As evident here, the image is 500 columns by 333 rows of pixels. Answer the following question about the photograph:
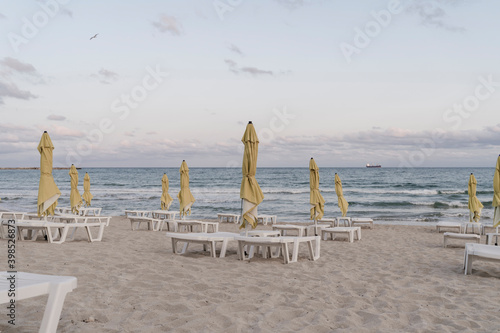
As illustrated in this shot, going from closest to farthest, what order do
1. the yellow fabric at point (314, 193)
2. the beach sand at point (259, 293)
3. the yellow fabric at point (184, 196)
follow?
the beach sand at point (259, 293) < the yellow fabric at point (314, 193) < the yellow fabric at point (184, 196)

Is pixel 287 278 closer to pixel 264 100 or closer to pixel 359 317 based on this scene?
pixel 359 317

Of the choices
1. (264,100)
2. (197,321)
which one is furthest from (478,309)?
(264,100)

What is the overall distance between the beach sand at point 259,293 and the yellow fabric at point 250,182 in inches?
31.0

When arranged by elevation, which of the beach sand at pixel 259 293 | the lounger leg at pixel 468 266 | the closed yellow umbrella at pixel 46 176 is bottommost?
the beach sand at pixel 259 293

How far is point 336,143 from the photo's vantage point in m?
41.2

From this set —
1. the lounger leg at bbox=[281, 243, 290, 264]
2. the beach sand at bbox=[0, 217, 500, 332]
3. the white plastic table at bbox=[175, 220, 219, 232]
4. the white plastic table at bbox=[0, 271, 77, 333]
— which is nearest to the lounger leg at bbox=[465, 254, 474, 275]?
the beach sand at bbox=[0, 217, 500, 332]

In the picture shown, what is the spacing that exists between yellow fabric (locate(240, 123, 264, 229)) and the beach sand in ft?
2.58

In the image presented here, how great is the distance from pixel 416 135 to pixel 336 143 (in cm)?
846

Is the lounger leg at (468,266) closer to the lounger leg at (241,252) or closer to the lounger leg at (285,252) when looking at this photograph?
the lounger leg at (285,252)

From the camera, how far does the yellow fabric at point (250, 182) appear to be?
718 cm

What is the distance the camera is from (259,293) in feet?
15.1

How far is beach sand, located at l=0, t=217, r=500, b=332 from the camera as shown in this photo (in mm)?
3551

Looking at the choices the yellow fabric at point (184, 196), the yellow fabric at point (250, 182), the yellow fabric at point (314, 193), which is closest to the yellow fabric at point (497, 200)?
the yellow fabric at point (314, 193)

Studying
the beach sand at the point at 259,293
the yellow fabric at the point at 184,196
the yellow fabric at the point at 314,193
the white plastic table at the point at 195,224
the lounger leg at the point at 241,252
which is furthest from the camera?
the yellow fabric at the point at 184,196
